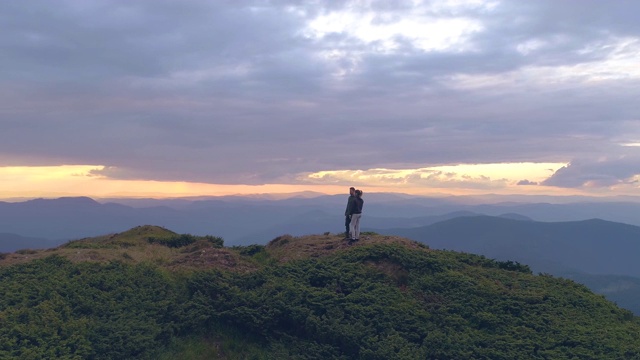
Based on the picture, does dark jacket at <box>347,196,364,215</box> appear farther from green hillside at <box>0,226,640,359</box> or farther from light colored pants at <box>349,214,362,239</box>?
green hillside at <box>0,226,640,359</box>

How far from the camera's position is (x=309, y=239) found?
914 inches

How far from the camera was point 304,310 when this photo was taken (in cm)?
1552

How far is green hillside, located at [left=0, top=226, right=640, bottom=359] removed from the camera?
1362 cm

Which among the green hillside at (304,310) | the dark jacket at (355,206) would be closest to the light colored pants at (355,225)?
the dark jacket at (355,206)

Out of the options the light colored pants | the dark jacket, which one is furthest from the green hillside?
the dark jacket

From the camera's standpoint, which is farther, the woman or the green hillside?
the woman

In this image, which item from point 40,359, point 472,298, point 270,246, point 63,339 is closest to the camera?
point 40,359

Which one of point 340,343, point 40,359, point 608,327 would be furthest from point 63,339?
point 608,327

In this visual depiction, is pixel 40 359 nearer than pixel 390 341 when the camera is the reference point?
Yes

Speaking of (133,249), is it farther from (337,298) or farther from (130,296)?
(337,298)

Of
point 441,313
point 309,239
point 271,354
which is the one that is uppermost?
point 309,239

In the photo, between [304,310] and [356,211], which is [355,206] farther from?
[304,310]

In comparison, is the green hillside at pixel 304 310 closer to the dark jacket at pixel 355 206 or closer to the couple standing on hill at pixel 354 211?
the couple standing on hill at pixel 354 211

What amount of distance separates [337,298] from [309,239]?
7.19 meters
